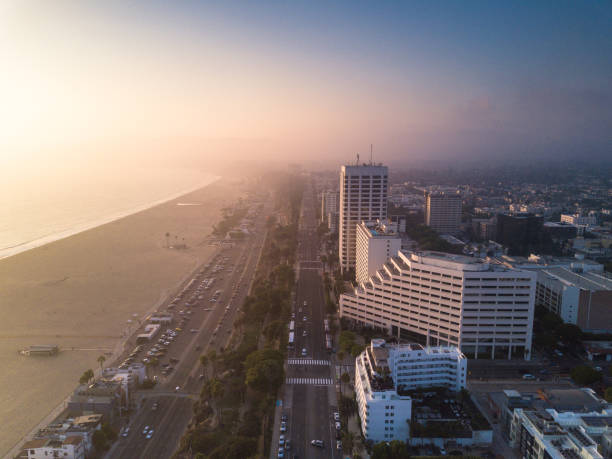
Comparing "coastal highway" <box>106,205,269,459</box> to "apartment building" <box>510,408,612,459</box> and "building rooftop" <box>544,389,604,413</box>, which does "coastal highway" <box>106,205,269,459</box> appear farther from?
"building rooftop" <box>544,389,604,413</box>

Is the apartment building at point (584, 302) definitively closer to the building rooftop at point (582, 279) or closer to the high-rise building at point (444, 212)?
the building rooftop at point (582, 279)

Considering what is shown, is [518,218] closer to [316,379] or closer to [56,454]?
[316,379]

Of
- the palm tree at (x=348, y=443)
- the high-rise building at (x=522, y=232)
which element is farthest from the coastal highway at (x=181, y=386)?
the high-rise building at (x=522, y=232)

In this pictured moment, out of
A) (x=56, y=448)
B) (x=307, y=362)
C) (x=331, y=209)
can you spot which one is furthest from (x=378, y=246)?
(x=331, y=209)

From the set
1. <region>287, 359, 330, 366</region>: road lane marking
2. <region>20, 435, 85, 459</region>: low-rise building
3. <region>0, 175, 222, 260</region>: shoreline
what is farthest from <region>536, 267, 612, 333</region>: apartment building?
<region>0, 175, 222, 260</region>: shoreline

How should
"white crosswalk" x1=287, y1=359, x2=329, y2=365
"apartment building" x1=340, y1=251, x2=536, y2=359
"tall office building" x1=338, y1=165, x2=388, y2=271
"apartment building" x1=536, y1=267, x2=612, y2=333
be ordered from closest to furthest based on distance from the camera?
"apartment building" x1=340, y1=251, x2=536, y2=359
"white crosswalk" x1=287, y1=359, x2=329, y2=365
"apartment building" x1=536, y1=267, x2=612, y2=333
"tall office building" x1=338, y1=165, x2=388, y2=271

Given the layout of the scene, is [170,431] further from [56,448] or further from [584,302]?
[584,302]
